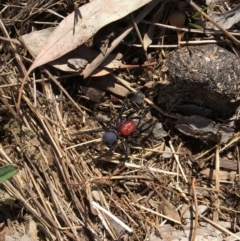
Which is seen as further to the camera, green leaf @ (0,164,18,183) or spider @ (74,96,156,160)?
spider @ (74,96,156,160)

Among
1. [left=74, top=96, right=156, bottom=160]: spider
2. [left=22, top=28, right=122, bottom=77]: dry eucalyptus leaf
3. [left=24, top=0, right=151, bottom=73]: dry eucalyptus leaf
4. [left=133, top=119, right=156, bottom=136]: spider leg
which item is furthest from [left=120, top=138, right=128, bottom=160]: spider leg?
[left=24, top=0, right=151, bottom=73]: dry eucalyptus leaf

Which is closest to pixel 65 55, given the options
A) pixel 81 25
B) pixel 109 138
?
pixel 81 25

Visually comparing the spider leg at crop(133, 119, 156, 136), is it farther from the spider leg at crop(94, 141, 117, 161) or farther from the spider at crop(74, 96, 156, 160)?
the spider leg at crop(94, 141, 117, 161)

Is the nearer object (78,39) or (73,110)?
(78,39)

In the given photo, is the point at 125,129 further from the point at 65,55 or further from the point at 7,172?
the point at 7,172

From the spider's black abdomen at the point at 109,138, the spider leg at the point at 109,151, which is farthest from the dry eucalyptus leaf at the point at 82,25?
the spider leg at the point at 109,151

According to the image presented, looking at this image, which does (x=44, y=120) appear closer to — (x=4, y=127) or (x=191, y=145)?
(x=4, y=127)

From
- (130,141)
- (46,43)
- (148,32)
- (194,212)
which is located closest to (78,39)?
(46,43)
